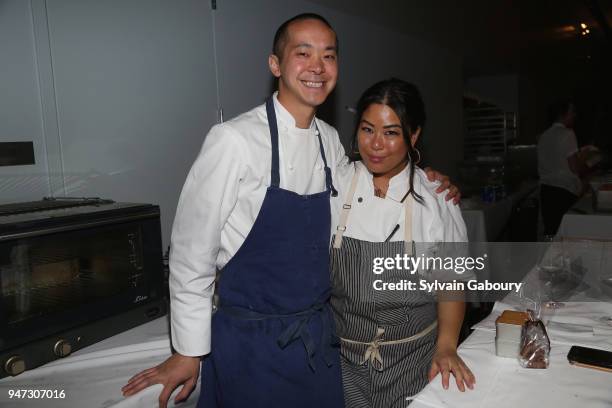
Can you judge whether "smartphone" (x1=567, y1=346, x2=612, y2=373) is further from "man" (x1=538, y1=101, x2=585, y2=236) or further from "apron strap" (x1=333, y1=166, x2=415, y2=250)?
"man" (x1=538, y1=101, x2=585, y2=236)

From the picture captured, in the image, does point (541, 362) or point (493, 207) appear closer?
point (541, 362)

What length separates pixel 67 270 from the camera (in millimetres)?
1224

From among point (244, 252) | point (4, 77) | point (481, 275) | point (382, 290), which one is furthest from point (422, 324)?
point (481, 275)

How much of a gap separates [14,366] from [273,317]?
58 cm

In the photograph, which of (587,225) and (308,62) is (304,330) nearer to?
(308,62)

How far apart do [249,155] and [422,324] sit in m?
0.63

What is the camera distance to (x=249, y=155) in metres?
1.15

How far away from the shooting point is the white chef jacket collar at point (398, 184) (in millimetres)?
1312

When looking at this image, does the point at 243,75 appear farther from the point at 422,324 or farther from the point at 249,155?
the point at 422,324

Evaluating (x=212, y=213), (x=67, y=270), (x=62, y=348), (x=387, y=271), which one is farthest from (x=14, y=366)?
(x=387, y=271)

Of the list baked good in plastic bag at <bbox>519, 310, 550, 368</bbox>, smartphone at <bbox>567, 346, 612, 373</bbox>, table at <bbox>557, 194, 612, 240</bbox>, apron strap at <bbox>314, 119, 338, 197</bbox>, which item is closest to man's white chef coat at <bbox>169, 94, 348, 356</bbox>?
apron strap at <bbox>314, 119, 338, 197</bbox>

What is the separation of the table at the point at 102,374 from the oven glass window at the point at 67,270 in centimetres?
13

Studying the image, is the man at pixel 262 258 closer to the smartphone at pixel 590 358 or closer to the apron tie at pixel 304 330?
the apron tie at pixel 304 330

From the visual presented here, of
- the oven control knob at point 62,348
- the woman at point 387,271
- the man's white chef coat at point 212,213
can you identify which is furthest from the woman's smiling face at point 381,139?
the oven control knob at point 62,348
